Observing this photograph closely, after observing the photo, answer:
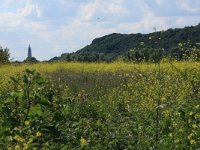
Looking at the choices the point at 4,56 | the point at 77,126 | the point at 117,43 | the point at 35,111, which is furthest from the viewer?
the point at 117,43

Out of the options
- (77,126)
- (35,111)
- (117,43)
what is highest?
(117,43)

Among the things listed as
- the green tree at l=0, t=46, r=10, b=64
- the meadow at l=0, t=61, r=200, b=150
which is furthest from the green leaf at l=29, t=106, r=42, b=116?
the green tree at l=0, t=46, r=10, b=64

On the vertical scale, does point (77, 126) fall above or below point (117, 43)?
below

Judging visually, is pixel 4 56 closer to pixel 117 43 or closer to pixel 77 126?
pixel 77 126

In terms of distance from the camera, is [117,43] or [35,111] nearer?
[35,111]

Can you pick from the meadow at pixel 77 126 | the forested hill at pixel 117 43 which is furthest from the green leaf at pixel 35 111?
the forested hill at pixel 117 43

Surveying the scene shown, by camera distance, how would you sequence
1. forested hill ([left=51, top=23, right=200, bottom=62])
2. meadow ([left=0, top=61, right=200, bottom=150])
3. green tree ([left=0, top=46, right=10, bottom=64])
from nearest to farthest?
1. meadow ([left=0, top=61, right=200, bottom=150])
2. green tree ([left=0, top=46, right=10, bottom=64])
3. forested hill ([left=51, top=23, right=200, bottom=62])

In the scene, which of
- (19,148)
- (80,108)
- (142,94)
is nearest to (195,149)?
(19,148)

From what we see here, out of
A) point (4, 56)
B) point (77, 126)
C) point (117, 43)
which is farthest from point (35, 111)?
point (117, 43)

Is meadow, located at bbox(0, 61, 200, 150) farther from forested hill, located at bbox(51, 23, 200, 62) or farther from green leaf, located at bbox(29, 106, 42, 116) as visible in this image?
forested hill, located at bbox(51, 23, 200, 62)

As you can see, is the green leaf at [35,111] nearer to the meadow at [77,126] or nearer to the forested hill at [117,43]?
the meadow at [77,126]

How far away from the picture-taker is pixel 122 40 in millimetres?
57531

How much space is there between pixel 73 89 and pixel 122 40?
4518 centimetres

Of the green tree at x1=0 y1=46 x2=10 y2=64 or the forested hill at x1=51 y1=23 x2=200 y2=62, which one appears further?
the forested hill at x1=51 y1=23 x2=200 y2=62
